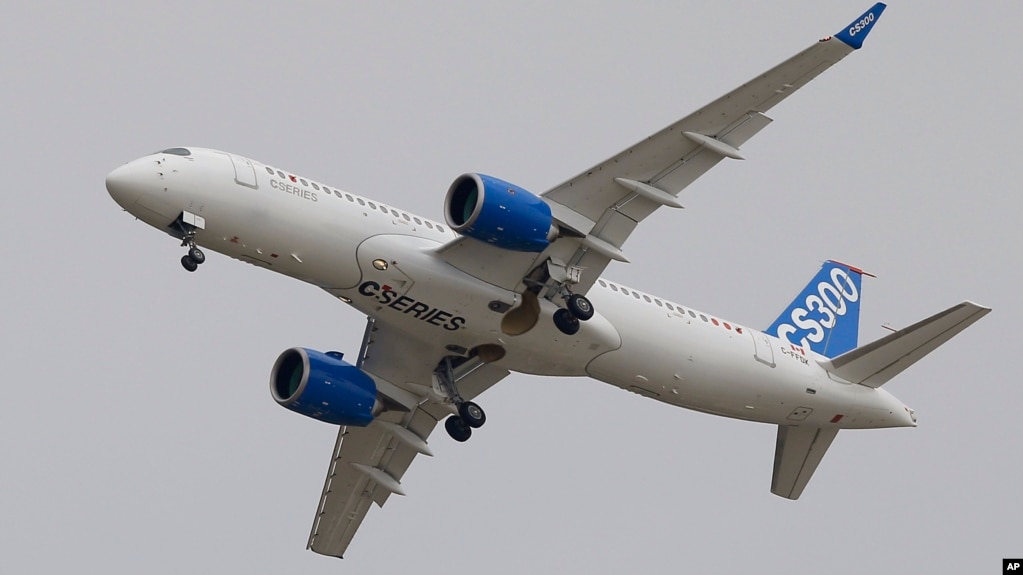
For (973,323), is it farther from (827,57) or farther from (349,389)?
(349,389)

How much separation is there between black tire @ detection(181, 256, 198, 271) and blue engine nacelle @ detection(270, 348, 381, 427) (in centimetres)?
706

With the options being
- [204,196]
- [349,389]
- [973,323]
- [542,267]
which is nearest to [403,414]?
[349,389]

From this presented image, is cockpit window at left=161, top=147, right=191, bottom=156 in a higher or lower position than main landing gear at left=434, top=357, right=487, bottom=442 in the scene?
higher

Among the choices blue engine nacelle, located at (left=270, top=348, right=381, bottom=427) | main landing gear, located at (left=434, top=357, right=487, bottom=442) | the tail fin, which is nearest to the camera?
blue engine nacelle, located at (left=270, top=348, right=381, bottom=427)

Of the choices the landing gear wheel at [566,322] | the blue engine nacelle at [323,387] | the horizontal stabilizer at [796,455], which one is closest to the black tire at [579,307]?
the landing gear wheel at [566,322]

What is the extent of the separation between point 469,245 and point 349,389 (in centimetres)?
683

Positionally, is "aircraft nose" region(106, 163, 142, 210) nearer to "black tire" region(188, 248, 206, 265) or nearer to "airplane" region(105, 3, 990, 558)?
"airplane" region(105, 3, 990, 558)

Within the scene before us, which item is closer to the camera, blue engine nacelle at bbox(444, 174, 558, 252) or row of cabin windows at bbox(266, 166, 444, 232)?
blue engine nacelle at bbox(444, 174, 558, 252)

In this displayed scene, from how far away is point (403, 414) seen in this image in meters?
50.4

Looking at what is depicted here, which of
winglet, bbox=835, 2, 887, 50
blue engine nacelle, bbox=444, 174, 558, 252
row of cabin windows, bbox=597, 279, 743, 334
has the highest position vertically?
winglet, bbox=835, 2, 887, 50

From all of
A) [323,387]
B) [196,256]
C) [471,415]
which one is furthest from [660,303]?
[196,256]

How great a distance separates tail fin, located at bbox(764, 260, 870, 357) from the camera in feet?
167

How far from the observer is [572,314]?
43.6 metres

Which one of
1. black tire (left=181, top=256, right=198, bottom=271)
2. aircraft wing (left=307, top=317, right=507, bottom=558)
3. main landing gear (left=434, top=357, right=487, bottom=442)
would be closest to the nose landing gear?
black tire (left=181, top=256, right=198, bottom=271)
